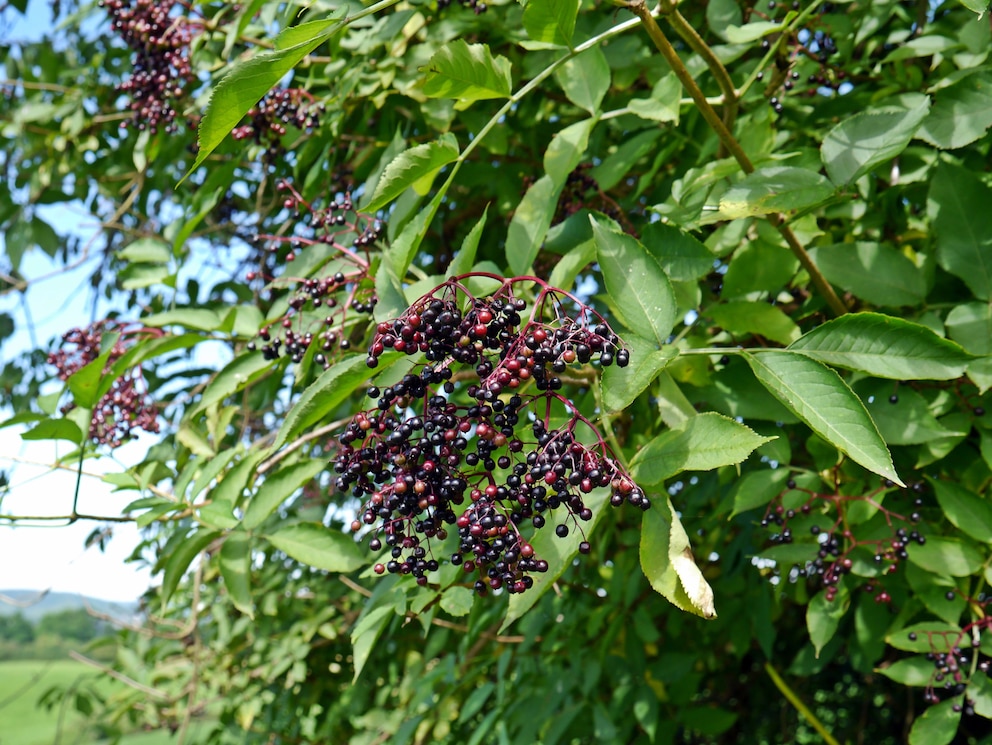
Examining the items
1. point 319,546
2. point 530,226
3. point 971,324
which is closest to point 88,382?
point 319,546

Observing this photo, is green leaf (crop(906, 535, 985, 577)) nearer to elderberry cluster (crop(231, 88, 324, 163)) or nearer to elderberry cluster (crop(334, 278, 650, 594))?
elderberry cluster (crop(334, 278, 650, 594))

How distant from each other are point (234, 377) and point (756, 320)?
3.44ft

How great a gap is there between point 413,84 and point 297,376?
80cm

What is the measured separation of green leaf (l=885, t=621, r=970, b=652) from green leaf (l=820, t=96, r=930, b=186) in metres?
0.89

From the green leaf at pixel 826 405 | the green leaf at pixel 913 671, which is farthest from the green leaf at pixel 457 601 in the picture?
the green leaf at pixel 913 671

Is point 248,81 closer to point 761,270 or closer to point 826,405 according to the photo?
point 826,405

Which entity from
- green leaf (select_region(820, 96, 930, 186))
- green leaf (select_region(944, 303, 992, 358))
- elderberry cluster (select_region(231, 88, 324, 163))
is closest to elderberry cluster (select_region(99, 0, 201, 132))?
elderberry cluster (select_region(231, 88, 324, 163))

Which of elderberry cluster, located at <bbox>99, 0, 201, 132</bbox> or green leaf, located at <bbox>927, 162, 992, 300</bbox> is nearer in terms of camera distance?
green leaf, located at <bbox>927, 162, 992, 300</bbox>

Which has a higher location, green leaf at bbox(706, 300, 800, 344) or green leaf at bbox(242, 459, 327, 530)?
green leaf at bbox(242, 459, 327, 530)

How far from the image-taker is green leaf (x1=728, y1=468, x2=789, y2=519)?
1.56 metres

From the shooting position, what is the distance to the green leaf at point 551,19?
1.14 meters

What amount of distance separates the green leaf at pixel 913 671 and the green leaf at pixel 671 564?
900 mm

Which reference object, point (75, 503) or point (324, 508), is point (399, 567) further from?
point (324, 508)

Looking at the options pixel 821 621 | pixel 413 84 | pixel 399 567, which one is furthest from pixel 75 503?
pixel 821 621
